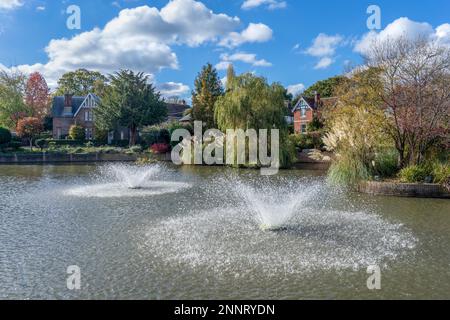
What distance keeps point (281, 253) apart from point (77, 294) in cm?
455

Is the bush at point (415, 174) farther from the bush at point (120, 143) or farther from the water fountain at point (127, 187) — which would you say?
the bush at point (120, 143)

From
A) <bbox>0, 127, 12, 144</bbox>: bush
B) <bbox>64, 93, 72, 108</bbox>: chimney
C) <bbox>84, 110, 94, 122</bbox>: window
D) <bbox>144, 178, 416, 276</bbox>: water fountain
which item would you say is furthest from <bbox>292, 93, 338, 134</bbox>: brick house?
<bbox>144, 178, 416, 276</bbox>: water fountain

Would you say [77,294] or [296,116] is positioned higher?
[296,116]

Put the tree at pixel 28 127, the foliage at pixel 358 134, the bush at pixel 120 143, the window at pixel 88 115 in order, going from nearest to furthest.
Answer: the foliage at pixel 358 134 → the tree at pixel 28 127 → the bush at pixel 120 143 → the window at pixel 88 115

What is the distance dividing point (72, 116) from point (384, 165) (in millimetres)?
52402

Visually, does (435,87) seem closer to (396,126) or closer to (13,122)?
(396,126)

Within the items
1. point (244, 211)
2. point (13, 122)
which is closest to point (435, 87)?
point (244, 211)

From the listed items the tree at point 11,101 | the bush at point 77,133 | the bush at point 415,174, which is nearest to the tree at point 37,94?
the tree at point 11,101

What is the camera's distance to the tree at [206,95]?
45.0m

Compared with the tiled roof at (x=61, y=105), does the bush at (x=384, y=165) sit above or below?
below

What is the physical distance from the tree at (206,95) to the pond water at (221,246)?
2793 cm

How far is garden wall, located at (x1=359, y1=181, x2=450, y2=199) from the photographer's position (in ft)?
56.6

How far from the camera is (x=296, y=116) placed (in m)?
57.8

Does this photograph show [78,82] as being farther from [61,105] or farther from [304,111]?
[304,111]
